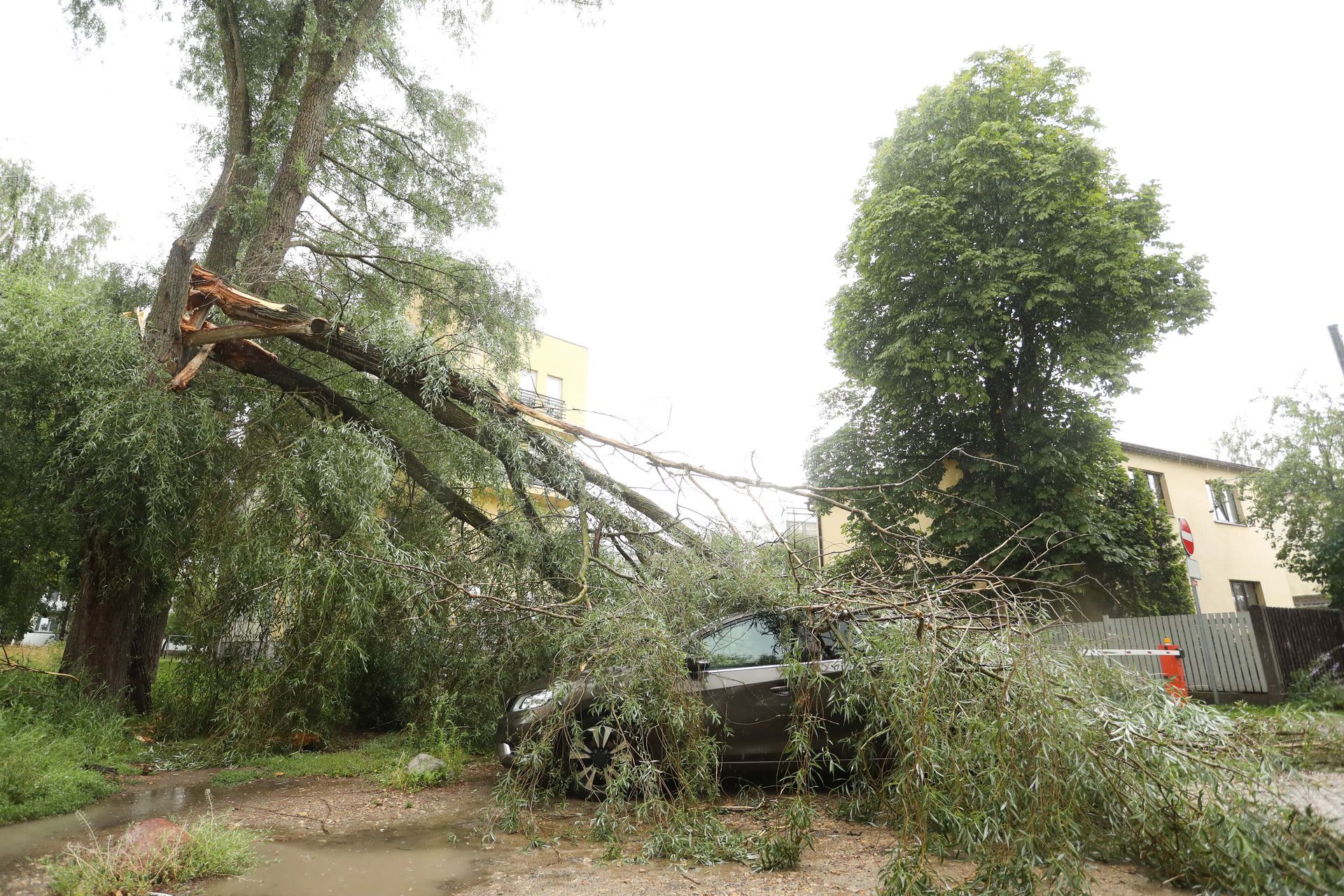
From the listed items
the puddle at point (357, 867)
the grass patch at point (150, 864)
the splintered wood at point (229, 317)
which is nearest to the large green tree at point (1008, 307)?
the splintered wood at point (229, 317)

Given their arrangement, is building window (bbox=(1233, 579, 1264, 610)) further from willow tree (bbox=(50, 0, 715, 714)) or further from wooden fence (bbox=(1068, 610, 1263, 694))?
willow tree (bbox=(50, 0, 715, 714))

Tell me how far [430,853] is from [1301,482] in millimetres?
20213

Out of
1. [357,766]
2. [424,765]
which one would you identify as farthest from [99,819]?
[424,765]

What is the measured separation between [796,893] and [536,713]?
206cm

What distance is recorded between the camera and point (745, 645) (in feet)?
18.6

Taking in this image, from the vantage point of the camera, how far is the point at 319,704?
7.56 m

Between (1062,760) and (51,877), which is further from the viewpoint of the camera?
(51,877)

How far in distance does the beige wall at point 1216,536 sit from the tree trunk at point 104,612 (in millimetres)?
21765

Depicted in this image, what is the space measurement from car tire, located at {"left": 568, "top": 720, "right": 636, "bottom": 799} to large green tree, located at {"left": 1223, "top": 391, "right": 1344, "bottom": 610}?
15736mm

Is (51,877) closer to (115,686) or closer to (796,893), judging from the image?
(796,893)

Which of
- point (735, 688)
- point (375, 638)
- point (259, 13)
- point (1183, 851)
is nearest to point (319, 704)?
point (375, 638)

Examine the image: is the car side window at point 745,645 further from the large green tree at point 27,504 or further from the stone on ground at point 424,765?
the large green tree at point 27,504

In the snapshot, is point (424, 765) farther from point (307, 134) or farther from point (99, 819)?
point (307, 134)

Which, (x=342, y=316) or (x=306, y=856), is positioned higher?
(x=342, y=316)
